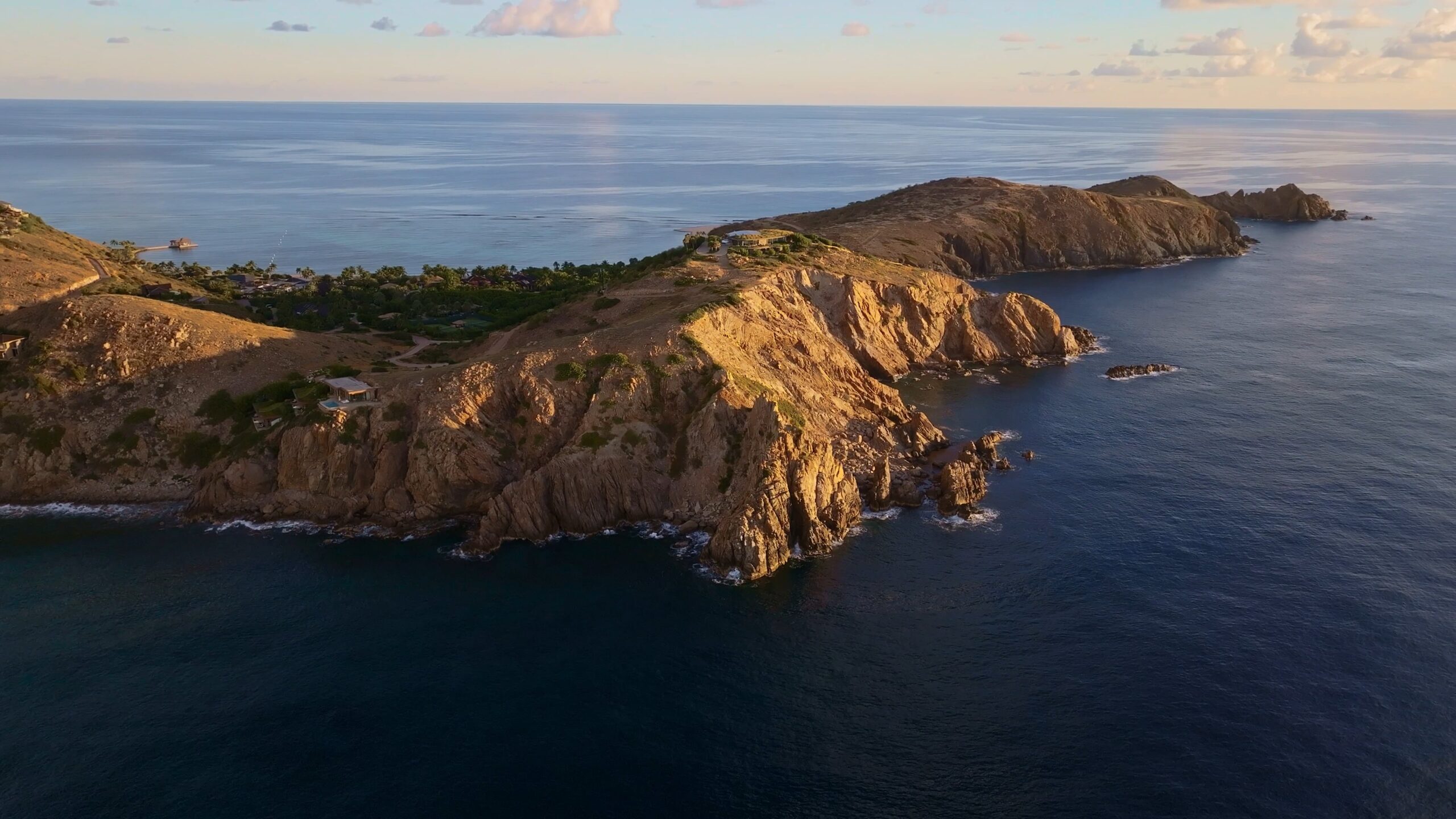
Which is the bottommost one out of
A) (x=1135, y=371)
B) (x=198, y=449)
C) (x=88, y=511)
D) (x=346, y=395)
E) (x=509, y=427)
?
(x=88, y=511)

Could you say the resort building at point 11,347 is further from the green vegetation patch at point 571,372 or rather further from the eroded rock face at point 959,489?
the eroded rock face at point 959,489

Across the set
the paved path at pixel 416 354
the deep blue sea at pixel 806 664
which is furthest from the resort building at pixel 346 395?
the deep blue sea at pixel 806 664

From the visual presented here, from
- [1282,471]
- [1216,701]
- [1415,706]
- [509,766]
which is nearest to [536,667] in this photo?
[509,766]

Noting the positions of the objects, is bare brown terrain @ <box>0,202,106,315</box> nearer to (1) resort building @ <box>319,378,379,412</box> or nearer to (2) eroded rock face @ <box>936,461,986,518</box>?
(1) resort building @ <box>319,378,379,412</box>

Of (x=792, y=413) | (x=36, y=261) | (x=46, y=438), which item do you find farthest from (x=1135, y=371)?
(x=36, y=261)

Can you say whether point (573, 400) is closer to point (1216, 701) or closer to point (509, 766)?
point (509, 766)

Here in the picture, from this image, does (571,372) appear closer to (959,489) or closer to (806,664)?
(959,489)
